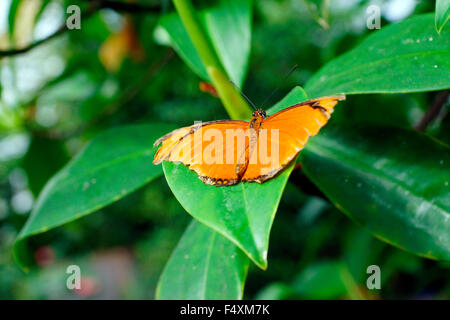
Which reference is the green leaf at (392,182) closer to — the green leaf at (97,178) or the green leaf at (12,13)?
the green leaf at (97,178)

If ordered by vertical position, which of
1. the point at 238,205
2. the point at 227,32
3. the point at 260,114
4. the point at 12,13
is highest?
the point at 12,13

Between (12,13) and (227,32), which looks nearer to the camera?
(227,32)

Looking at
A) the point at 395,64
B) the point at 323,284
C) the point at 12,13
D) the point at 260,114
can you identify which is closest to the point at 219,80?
the point at 260,114

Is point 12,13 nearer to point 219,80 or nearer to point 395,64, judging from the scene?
point 219,80

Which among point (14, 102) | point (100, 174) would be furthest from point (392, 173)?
point (14, 102)

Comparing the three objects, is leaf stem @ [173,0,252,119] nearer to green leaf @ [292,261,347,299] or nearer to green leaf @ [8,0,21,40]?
green leaf @ [8,0,21,40]

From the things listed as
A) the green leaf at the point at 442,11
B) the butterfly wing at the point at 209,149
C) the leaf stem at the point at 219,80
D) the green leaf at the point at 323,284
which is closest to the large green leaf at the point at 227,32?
the leaf stem at the point at 219,80
